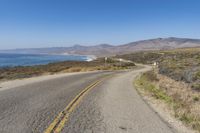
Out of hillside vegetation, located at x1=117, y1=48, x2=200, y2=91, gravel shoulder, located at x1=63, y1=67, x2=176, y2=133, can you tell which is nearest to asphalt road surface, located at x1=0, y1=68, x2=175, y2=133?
gravel shoulder, located at x1=63, y1=67, x2=176, y2=133

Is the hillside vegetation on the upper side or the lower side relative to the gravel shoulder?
lower

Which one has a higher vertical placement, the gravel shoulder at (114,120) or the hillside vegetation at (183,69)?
the gravel shoulder at (114,120)

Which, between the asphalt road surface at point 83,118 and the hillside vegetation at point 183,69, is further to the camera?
the hillside vegetation at point 183,69

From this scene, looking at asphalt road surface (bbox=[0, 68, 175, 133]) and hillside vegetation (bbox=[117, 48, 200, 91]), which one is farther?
hillside vegetation (bbox=[117, 48, 200, 91])

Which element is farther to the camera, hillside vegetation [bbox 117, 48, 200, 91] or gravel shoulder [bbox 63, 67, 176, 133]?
hillside vegetation [bbox 117, 48, 200, 91]

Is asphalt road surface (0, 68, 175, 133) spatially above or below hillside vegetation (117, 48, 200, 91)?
above

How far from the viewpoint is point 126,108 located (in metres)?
7.27

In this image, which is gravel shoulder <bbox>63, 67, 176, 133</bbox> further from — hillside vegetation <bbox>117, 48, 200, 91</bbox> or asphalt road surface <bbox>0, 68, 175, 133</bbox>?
hillside vegetation <bbox>117, 48, 200, 91</bbox>

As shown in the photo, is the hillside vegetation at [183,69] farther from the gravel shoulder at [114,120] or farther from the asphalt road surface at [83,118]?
the asphalt road surface at [83,118]

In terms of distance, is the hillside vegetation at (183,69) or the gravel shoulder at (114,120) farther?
the hillside vegetation at (183,69)

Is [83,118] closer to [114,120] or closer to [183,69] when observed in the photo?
[114,120]

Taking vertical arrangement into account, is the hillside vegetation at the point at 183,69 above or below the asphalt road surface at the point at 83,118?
below

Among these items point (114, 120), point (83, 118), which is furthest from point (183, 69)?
point (83, 118)

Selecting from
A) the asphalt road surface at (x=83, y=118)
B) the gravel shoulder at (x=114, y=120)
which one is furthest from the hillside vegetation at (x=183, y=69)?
the asphalt road surface at (x=83, y=118)
